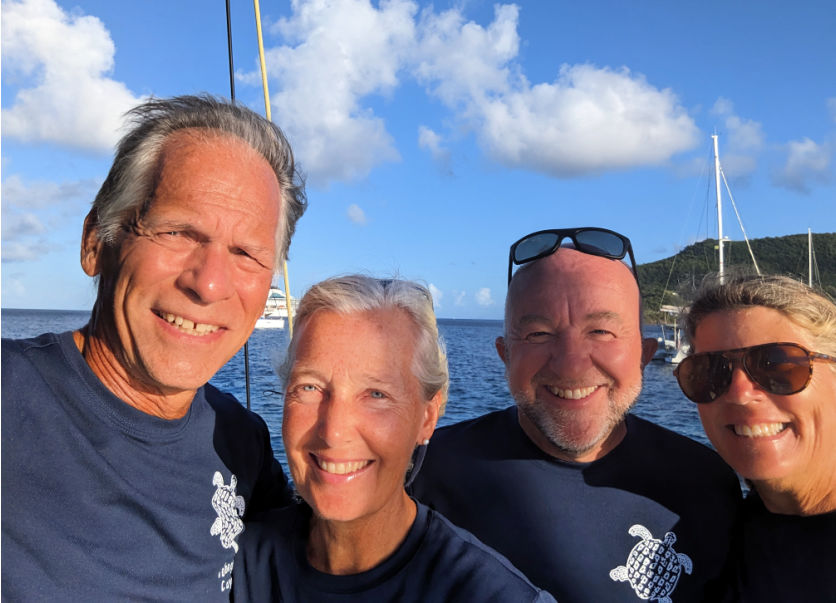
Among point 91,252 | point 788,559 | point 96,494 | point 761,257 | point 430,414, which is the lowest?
point 788,559

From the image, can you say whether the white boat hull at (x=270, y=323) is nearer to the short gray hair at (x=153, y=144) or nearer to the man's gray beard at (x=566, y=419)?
the man's gray beard at (x=566, y=419)

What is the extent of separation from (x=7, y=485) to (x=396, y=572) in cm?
105

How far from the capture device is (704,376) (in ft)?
6.98

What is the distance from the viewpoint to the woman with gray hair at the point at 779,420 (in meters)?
1.94

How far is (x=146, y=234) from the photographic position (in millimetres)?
1739

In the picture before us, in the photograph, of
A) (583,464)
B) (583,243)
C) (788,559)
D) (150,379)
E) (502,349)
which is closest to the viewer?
(150,379)

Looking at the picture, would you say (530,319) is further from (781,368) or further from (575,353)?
(781,368)

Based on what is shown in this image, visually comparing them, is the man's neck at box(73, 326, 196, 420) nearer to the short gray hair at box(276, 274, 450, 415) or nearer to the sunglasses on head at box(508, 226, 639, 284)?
the short gray hair at box(276, 274, 450, 415)

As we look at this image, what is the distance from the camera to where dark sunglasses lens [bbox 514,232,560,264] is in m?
2.65

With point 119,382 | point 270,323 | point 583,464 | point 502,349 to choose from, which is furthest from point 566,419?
point 270,323

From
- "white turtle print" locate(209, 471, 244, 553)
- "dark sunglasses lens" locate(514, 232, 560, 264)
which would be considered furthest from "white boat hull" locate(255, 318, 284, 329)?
"white turtle print" locate(209, 471, 244, 553)

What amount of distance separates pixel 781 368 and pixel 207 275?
184 cm

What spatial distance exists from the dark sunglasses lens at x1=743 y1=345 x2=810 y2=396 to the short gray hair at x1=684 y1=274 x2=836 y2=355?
0.29 feet

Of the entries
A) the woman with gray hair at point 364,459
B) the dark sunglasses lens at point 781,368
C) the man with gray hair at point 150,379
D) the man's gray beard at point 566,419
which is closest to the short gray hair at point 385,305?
the woman with gray hair at point 364,459
